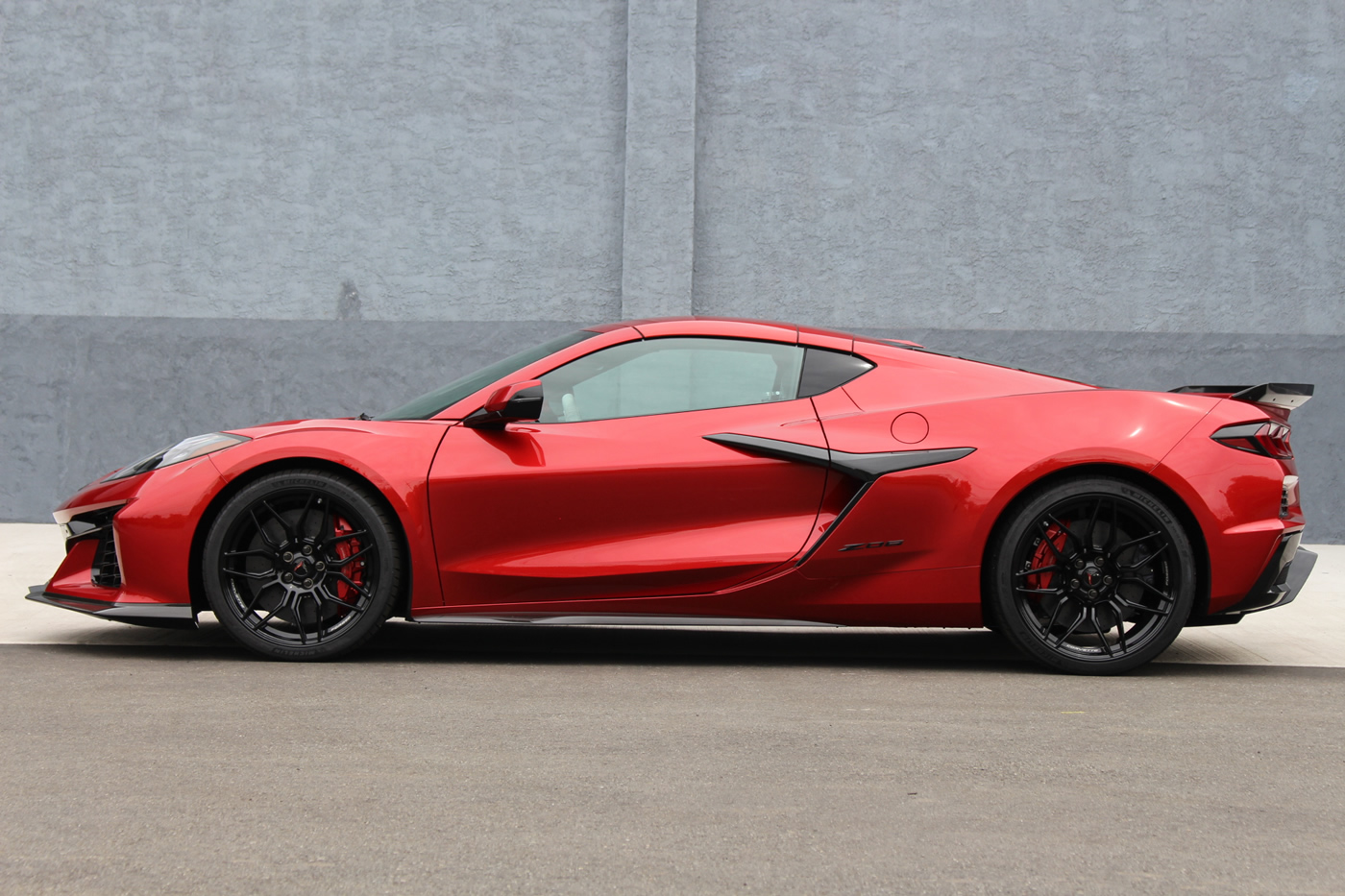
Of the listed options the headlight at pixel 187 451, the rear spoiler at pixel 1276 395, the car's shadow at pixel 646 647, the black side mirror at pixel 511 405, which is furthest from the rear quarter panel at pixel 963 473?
the headlight at pixel 187 451

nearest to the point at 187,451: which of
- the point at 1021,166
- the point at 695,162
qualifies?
the point at 695,162

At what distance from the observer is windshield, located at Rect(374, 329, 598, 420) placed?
477 cm

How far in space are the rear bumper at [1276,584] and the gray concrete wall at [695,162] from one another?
20.2ft

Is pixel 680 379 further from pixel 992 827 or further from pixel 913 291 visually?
pixel 913 291

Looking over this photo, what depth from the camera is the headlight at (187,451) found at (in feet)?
15.2

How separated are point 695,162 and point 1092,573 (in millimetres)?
6910

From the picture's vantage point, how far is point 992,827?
2.81 metres

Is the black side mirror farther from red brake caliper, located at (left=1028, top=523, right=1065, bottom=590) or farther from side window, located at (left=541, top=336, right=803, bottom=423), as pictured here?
red brake caliper, located at (left=1028, top=523, right=1065, bottom=590)

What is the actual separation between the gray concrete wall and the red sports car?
20.1ft

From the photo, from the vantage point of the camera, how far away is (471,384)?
15.9 feet

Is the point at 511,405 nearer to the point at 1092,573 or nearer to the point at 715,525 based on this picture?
the point at 715,525

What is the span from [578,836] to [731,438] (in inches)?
82.2

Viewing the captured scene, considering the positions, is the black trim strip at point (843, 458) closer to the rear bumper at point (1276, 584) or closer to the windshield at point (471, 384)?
the windshield at point (471, 384)

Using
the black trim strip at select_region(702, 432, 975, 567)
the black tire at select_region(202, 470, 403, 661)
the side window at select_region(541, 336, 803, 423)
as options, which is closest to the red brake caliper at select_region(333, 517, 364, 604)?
the black tire at select_region(202, 470, 403, 661)
